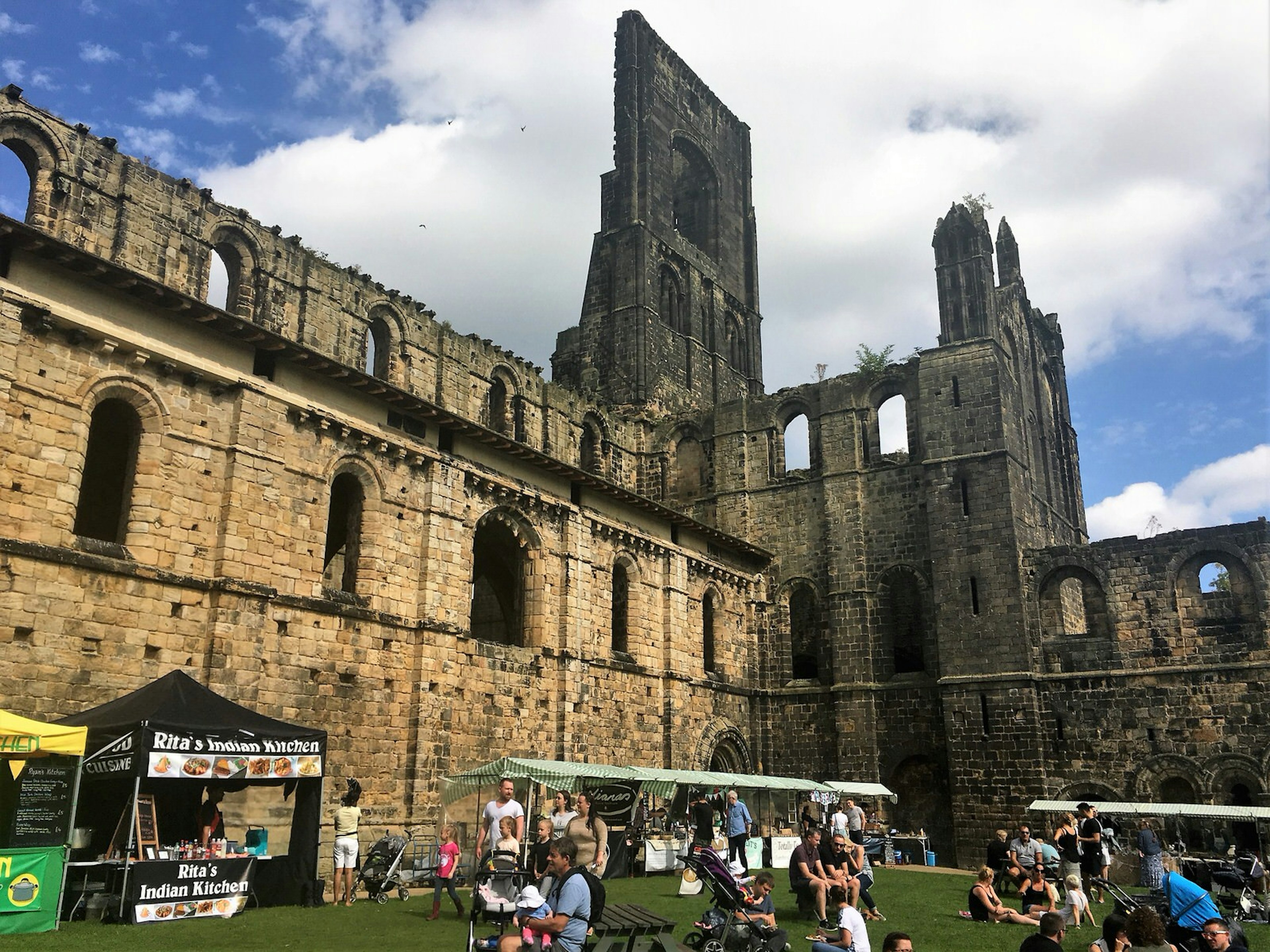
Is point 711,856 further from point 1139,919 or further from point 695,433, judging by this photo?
point 695,433

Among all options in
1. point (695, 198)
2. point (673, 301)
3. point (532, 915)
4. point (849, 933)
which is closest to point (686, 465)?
point (673, 301)

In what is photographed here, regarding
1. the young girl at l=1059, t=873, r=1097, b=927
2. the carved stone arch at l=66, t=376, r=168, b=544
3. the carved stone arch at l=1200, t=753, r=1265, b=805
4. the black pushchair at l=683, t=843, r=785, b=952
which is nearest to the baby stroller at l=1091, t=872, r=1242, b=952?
the black pushchair at l=683, t=843, r=785, b=952

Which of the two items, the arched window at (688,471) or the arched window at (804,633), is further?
the arched window at (688,471)

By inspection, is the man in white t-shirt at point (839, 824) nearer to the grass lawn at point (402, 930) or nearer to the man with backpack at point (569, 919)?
the grass lawn at point (402, 930)

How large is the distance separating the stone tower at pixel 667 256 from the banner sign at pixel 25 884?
23.6m

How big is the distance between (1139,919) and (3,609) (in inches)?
548

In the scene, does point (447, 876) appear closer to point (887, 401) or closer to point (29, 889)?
point (29, 889)

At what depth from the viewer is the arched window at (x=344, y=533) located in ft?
65.5

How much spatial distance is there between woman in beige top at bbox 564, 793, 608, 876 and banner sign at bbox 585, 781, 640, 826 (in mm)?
5156

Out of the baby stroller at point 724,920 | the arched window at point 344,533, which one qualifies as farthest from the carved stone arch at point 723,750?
the baby stroller at point 724,920

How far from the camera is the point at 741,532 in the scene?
33.6 metres

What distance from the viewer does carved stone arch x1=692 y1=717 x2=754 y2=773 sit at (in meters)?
28.7

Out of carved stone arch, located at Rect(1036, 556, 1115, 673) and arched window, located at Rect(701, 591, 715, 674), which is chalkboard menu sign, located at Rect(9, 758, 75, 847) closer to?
arched window, located at Rect(701, 591, 715, 674)

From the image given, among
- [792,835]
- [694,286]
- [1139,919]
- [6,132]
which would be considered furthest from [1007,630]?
[6,132]
